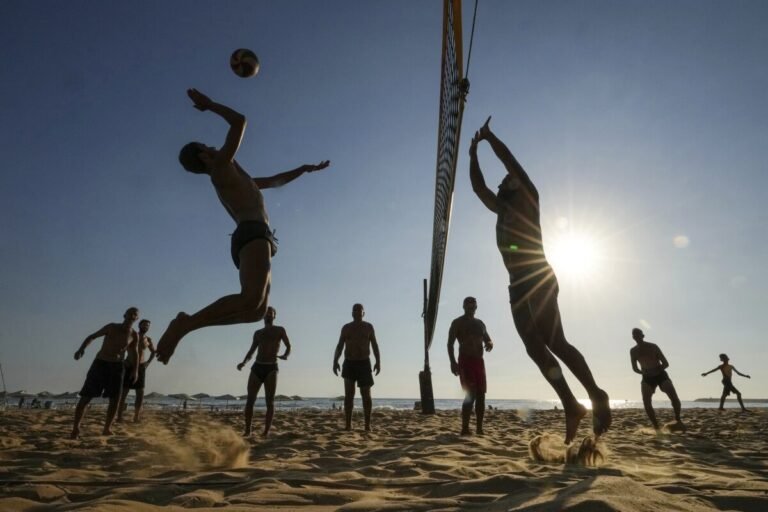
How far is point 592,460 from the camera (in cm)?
283

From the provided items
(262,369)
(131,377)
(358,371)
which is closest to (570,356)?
(358,371)

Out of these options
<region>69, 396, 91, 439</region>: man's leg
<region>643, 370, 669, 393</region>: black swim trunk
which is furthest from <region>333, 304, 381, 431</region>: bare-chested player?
<region>643, 370, 669, 393</region>: black swim trunk

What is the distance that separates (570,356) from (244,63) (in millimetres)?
3453

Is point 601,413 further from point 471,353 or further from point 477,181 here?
point 471,353

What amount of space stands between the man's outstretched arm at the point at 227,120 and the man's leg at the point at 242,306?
1.90ft

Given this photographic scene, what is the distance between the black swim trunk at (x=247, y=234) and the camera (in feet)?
9.21

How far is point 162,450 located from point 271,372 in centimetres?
236

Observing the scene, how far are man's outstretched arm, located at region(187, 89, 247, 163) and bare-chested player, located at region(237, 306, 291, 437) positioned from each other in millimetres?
3359

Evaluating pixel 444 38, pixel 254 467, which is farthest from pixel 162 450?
pixel 444 38

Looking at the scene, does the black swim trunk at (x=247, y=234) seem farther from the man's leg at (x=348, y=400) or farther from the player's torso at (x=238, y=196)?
the man's leg at (x=348, y=400)

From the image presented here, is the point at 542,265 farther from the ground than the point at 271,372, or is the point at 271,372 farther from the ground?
the point at 542,265

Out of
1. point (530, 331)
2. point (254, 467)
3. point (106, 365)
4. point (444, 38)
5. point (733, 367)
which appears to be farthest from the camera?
point (733, 367)

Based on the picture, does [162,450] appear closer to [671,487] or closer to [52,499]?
→ [52,499]

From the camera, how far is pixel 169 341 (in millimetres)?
2539
